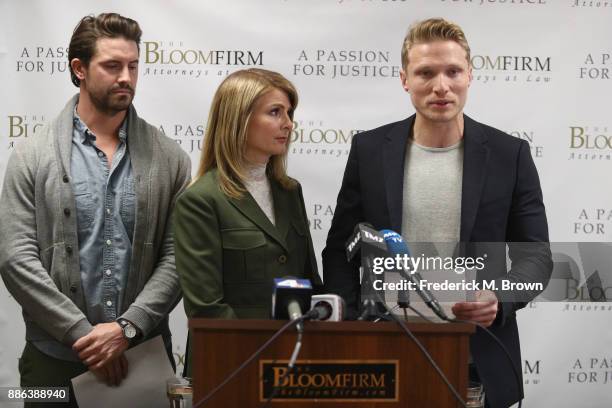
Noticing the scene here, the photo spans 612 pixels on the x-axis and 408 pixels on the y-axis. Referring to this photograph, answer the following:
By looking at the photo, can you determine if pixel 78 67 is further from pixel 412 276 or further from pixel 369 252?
pixel 412 276

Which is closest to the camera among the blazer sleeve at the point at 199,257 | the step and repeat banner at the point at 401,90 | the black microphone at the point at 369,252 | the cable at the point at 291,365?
the cable at the point at 291,365

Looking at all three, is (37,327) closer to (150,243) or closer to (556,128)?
(150,243)

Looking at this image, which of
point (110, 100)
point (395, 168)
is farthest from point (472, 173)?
point (110, 100)

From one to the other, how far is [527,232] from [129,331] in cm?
131

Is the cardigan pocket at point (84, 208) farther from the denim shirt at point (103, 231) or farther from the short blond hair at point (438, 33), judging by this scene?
the short blond hair at point (438, 33)

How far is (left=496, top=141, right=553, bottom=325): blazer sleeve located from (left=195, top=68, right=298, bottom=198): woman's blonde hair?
79 centimetres

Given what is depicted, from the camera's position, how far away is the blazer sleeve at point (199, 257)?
2432mm

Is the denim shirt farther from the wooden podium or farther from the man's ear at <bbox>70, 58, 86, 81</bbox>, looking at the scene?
the wooden podium

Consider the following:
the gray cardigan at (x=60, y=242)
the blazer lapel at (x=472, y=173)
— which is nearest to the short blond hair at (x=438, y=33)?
the blazer lapel at (x=472, y=173)

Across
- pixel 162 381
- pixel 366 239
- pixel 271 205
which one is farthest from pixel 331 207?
pixel 366 239

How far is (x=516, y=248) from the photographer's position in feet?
8.70

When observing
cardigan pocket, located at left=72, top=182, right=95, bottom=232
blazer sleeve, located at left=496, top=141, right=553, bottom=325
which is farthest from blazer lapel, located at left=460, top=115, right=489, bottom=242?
cardigan pocket, located at left=72, top=182, right=95, bottom=232

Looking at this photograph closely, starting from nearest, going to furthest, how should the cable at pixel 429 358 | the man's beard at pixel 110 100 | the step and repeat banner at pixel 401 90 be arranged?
the cable at pixel 429 358, the man's beard at pixel 110 100, the step and repeat banner at pixel 401 90

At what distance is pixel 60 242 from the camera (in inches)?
111
